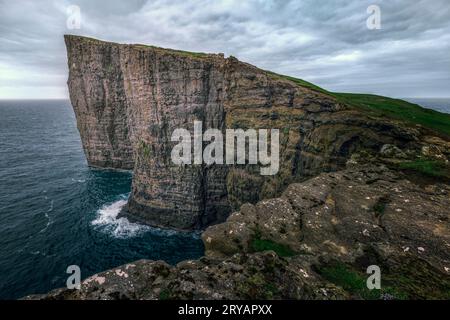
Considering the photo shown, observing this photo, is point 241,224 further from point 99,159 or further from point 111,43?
point 99,159

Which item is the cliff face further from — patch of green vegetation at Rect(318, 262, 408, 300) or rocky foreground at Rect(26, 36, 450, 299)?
patch of green vegetation at Rect(318, 262, 408, 300)

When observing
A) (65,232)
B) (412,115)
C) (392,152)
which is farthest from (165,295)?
(65,232)

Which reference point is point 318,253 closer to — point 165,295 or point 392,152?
point 165,295

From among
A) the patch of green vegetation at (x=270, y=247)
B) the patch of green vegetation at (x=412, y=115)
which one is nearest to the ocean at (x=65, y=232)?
the patch of green vegetation at (x=270, y=247)

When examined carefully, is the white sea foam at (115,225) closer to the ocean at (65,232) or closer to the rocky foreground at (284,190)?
the ocean at (65,232)

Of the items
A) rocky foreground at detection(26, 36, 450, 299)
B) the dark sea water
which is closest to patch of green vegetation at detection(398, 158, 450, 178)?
rocky foreground at detection(26, 36, 450, 299)

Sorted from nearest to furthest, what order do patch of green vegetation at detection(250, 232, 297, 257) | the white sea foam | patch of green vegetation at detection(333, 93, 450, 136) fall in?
patch of green vegetation at detection(250, 232, 297, 257)
patch of green vegetation at detection(333, 93, 450, 136)
the white sea foam
